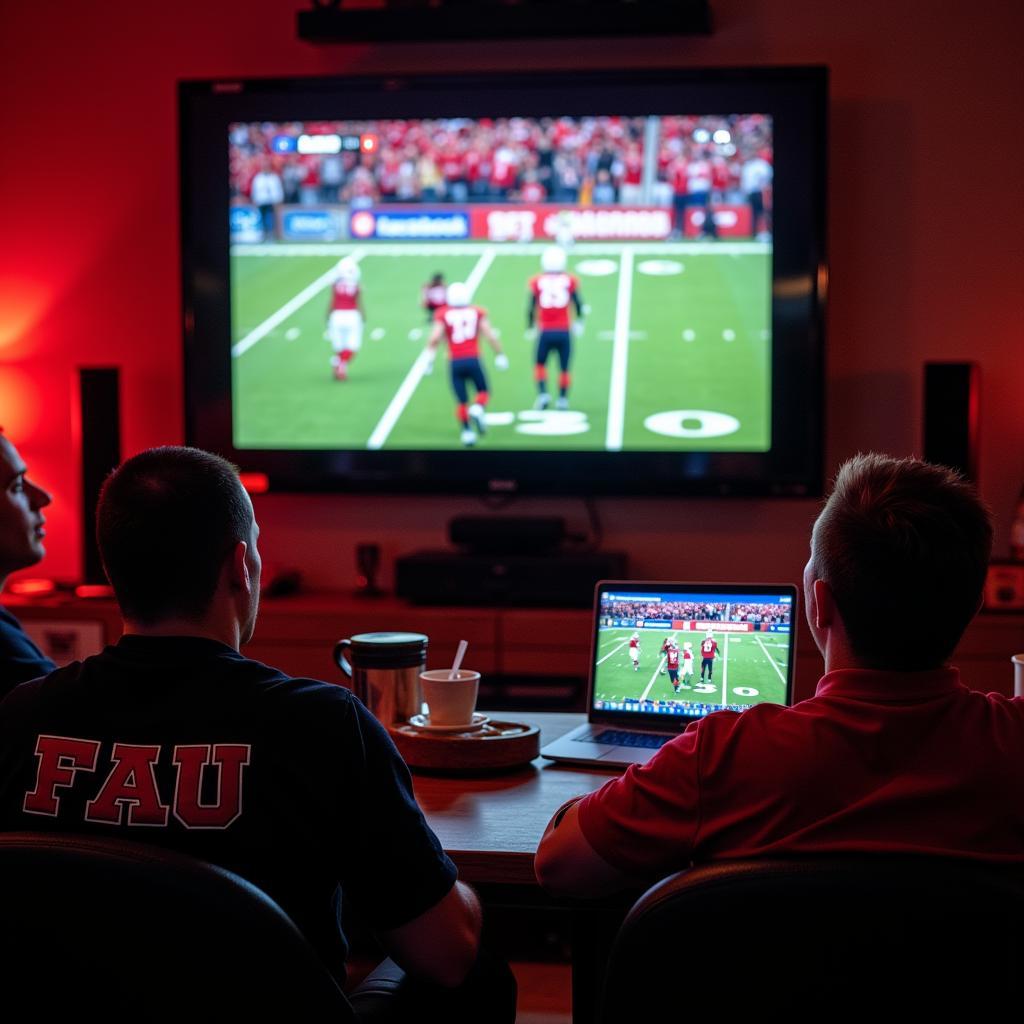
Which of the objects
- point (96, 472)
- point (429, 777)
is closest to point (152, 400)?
point (96, 472)

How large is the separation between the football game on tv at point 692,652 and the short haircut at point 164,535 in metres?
0.91

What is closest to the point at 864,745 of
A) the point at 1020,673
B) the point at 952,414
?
the point at 1020,673

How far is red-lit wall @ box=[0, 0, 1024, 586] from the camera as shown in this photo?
14.2 feet

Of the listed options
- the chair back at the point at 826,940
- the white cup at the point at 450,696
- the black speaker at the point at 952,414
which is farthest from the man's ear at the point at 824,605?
the black speaker at the point at 952,414

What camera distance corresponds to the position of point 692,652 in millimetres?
2148

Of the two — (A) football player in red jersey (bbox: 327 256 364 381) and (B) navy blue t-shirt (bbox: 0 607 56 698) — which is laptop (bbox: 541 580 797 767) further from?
(A) football player in red jersey (bbox: 327 256 364 381)

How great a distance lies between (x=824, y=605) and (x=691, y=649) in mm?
775

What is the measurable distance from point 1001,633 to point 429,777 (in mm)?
2570

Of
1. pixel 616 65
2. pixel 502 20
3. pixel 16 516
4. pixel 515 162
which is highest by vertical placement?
pixel 502 20

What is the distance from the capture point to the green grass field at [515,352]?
427cm

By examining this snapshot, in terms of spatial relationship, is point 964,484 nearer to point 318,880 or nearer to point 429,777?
point 318,880

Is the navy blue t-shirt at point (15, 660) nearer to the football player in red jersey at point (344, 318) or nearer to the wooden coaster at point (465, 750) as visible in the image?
the wooden coaster at point (465, 750)

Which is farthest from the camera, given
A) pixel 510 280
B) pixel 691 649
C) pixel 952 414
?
pixel 510 280

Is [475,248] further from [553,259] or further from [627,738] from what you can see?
[627,738]
